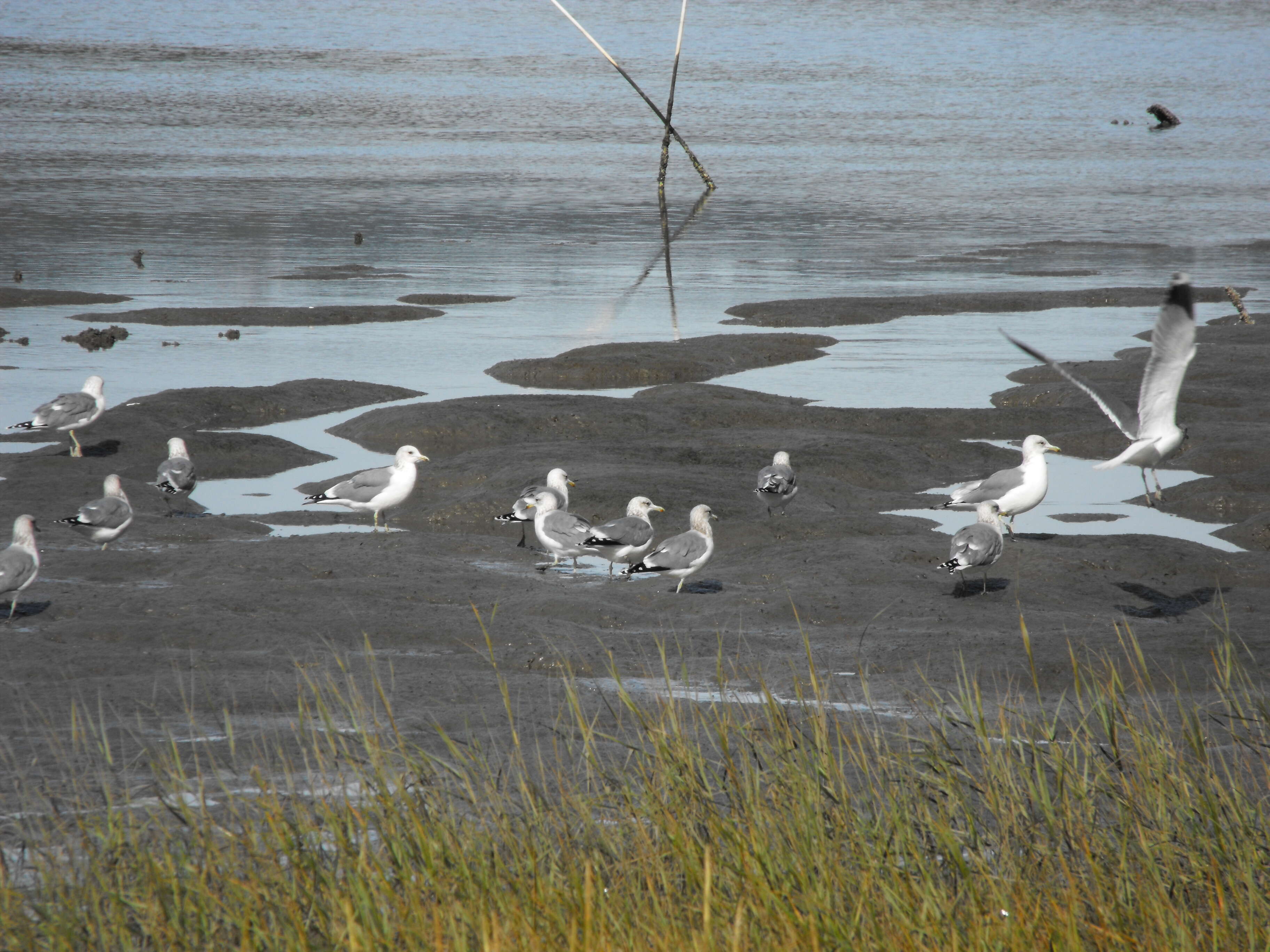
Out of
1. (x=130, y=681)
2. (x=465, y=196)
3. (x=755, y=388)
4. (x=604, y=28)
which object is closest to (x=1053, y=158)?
(x=465, y=196)

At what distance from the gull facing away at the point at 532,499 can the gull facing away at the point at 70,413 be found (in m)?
4.92

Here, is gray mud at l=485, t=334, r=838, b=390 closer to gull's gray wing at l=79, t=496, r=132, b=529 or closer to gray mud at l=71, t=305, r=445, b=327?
gray mud at l=71, t=305, r=445, b=327

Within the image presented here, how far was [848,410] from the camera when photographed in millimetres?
18906

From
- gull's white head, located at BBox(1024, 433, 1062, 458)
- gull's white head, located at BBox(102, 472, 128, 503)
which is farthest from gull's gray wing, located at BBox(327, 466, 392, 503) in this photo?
gull's white head, located at BBox(1024, 433, 1062, 458)

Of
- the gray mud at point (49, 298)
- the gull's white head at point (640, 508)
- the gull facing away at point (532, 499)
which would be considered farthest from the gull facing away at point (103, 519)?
the gray mud at point (49, 298)

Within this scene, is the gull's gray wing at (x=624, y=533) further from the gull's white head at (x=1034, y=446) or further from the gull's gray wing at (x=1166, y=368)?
the gull's gray wing at (x=1166, y=368)

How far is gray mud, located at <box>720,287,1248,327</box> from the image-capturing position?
2706 centimetres

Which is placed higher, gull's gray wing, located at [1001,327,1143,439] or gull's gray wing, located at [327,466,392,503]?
gull's gray wing, located at [1001,327,1143,439]

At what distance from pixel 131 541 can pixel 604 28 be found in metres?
128

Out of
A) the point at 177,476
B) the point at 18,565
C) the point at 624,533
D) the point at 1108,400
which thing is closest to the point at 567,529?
the point at 624,533

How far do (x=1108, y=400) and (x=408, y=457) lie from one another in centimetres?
729

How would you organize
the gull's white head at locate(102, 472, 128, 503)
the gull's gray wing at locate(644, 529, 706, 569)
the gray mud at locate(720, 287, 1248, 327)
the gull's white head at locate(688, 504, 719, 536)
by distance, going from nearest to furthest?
1. the gull's gray wing at locate(644, 529, 706, 569)
2. the gull's white head at locate(688, 504, 719, 536)
3. the gull's white head at locate(102, 472, 128, 503)
4. the gray mud at locate(720, 287, 1248, 327)

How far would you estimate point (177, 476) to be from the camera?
46.3 feet

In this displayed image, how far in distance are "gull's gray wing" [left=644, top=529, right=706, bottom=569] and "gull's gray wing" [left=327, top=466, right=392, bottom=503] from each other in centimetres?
339
